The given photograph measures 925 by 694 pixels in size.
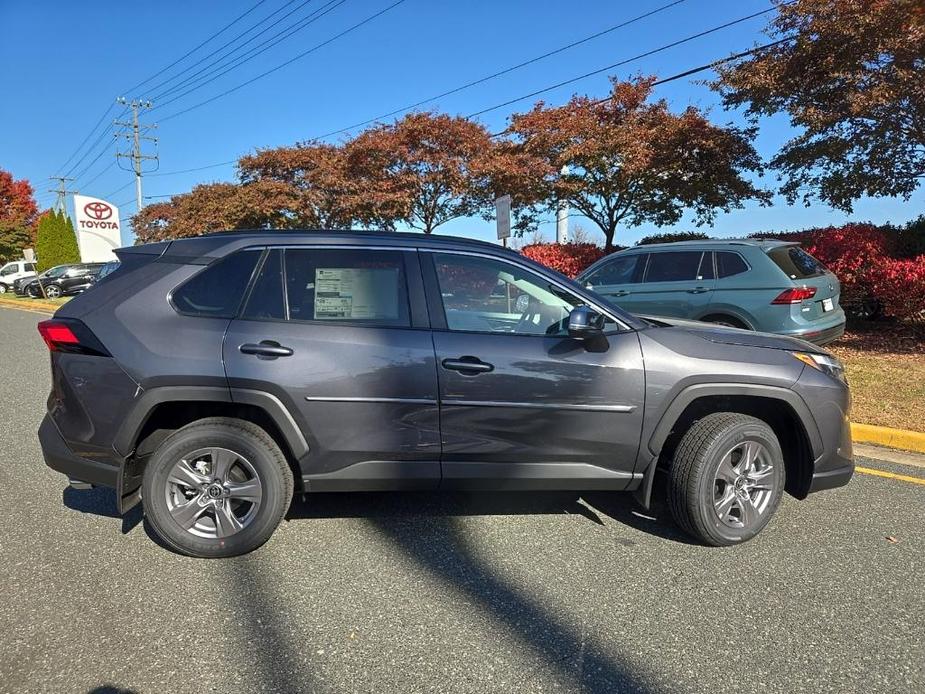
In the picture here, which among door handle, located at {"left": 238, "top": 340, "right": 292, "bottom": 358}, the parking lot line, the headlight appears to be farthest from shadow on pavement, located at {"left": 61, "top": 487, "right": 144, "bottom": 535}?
the parking lot line

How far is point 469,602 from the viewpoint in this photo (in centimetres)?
281

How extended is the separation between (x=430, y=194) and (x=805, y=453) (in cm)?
1497

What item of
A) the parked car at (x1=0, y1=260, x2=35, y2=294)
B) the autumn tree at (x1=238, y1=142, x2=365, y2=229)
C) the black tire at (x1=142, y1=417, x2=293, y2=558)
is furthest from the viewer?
the parked car at (x1=0, y1=260, x2=35, y2=294)

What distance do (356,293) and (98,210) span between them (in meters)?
41.4

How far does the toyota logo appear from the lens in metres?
36.7

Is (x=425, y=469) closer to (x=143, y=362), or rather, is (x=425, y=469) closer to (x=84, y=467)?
(x=143, y=362)

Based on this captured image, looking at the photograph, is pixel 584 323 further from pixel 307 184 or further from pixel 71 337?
pixel 307 184

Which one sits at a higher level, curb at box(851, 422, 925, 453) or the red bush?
the red bush

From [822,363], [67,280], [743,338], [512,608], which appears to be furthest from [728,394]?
[67,280]

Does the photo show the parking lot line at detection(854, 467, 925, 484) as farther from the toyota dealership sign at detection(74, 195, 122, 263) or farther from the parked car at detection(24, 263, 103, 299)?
the toyota dealership sign at detection(74, 195, 122, 263)

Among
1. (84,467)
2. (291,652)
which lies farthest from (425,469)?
(84,467)

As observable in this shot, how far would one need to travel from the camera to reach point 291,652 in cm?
245

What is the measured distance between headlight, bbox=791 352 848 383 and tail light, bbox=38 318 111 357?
381cm

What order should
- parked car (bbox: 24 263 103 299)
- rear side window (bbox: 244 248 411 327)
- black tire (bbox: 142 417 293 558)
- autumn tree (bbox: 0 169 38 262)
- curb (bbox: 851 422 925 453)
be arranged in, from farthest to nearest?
autumn tree (bbox: 0 169 38 262) → parked car (bbox: 24 263 103 299) → curb (bbox: 851 422 925 453) → rear side window (bbox: 244 248 411 327) → black tire (bbox: 142 417 293 558)
